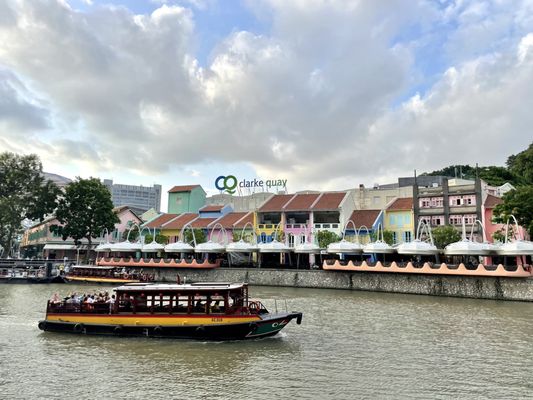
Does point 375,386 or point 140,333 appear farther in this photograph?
point 140,333

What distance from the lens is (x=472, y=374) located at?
14.4 m

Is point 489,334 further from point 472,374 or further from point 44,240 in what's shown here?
point 44,240

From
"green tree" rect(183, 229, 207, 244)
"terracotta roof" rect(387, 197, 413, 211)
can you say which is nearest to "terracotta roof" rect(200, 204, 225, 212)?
"green tree" rect(183, 229, 207, 244)

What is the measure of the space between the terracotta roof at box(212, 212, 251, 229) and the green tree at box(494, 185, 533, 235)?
32.3 meters

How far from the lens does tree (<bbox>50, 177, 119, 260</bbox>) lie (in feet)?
187

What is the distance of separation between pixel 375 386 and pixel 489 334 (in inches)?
411

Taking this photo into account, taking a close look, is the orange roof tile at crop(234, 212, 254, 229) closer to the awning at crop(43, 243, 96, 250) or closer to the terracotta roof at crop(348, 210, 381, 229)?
the terracotta roof at crop(348, 210, 381, 229)

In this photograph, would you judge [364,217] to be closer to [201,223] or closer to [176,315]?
[201,223]

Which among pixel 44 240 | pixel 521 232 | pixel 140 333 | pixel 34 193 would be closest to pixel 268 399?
pixel 140 333

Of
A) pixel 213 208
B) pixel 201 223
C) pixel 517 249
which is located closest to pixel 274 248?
pixel 201 223

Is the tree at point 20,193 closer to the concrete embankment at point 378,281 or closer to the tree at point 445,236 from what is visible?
the concrete embankment at point 378,281

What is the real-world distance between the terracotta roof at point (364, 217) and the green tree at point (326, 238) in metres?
3.36

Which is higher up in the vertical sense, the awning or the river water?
the awning

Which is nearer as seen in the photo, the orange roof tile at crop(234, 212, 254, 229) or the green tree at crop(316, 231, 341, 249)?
the green tree at crop(316, 231, 341, 249)
